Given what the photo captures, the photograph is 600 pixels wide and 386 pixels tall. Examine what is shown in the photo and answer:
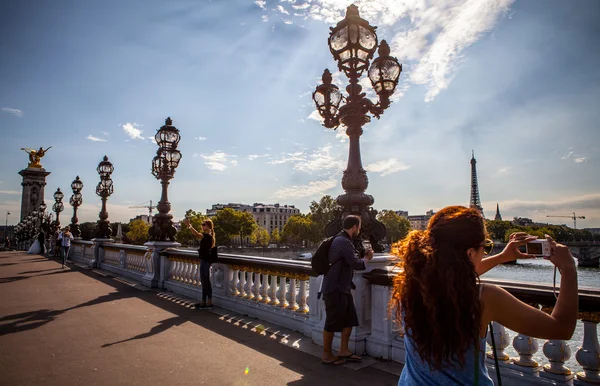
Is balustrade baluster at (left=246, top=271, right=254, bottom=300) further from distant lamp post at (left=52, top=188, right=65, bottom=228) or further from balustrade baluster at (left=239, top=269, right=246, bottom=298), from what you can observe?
distant lamp post at (left=52, top=188, right=65, bottom=228)

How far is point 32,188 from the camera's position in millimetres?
46531

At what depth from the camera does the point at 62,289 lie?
1152 centimetres

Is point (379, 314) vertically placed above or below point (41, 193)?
below

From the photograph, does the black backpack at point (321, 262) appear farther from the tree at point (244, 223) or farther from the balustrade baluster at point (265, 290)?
the tree at point (244, 223)

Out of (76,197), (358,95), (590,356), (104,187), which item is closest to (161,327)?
(358,95)

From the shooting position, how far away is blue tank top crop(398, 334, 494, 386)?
1642mm

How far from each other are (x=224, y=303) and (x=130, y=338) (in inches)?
→ 107

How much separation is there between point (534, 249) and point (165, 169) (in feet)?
40.3

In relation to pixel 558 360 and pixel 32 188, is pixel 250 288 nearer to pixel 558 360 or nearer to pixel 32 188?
pixel 558 360

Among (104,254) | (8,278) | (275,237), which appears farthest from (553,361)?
(275,237)

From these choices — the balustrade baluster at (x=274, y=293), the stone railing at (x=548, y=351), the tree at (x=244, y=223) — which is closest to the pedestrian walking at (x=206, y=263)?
the balustrade baluster at (x=274, y=293)

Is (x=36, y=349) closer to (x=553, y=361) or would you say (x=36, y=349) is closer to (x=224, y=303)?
(x=224, y=303)

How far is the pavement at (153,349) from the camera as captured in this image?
4.51 meters

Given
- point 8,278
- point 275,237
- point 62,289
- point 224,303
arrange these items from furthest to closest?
point 275,237
point 8,278
point 62,289
point 224,303
